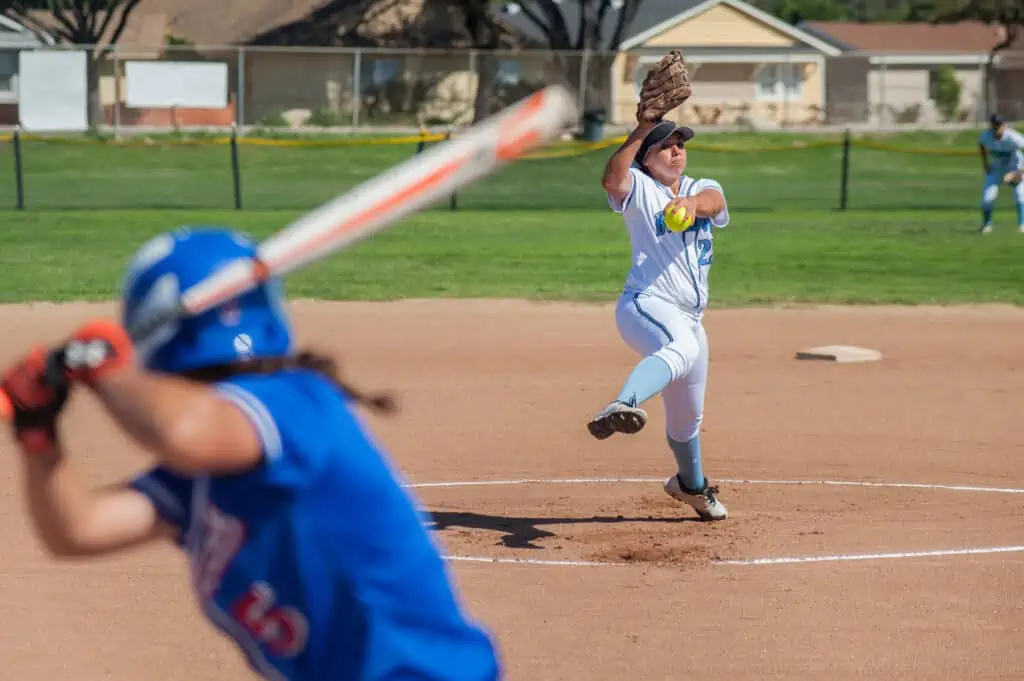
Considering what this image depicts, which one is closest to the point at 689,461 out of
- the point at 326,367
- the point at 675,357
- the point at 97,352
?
the point at 675,357

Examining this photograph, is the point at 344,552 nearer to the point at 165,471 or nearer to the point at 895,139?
the point at 165,471

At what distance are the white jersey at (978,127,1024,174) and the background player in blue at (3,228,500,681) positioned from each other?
23376 mm

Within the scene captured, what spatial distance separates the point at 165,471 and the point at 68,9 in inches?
2163

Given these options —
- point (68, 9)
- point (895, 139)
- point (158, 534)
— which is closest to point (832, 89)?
point (895, 139)

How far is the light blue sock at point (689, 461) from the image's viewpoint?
328 inches

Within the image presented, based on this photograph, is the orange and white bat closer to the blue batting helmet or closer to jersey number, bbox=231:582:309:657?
the blue batting helmet

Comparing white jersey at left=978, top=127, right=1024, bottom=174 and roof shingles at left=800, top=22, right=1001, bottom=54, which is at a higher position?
roof shingles at left=800, top=22, right=1001, bottom=54

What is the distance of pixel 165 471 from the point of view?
306cm

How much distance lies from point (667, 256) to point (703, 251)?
0.67 ft


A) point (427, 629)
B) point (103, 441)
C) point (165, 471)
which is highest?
point (165, 471)

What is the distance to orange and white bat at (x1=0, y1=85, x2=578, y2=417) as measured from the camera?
8.68 feet

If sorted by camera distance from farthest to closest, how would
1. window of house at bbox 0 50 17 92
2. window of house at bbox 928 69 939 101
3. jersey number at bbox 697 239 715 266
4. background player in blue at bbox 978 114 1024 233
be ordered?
→ window of house at bbox 928 69 939 101 → window of house at bbox 0 50 17 92 → background player in blue at bbox 978 114 1024 233 → jersey number at bbox 697 239 715 266

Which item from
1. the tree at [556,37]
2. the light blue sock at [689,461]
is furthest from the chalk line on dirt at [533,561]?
the tree at [556,37]

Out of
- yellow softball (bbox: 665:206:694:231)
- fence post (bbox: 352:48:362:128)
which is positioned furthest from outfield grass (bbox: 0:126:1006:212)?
yellow softball (bbox: 665:206:694:231)
